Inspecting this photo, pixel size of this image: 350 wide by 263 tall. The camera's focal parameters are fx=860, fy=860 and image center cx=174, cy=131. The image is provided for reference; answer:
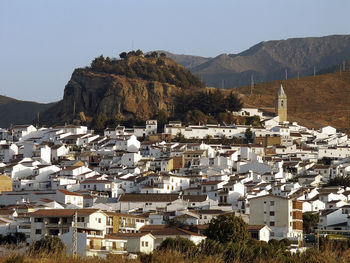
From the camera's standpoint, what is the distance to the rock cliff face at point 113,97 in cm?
8669

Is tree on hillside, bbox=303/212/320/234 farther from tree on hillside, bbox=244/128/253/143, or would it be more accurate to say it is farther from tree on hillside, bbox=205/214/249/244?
tree on hillside, bbox=244/128/253/143

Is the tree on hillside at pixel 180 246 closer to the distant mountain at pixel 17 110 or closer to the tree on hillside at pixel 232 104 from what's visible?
the tree on hillside at pixel 232 104

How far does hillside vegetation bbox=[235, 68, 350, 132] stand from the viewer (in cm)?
9906

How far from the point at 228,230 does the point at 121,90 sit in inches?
2032

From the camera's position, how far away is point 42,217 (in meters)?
37.0

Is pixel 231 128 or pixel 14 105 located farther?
pixel 14 105

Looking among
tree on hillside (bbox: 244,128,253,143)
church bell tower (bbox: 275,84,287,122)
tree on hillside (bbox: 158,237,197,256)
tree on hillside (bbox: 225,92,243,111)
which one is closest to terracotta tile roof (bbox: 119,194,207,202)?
tree on hillside (bbox: 158,237,197,256)

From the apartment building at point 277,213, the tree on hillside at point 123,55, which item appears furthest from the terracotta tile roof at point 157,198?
the tree on hillside at point 123,55

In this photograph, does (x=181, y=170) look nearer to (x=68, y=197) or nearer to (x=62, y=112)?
(x=68, y=197)

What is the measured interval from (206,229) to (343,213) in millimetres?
11629

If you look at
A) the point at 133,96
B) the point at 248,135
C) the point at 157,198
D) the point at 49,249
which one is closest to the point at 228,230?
the point at 49,249

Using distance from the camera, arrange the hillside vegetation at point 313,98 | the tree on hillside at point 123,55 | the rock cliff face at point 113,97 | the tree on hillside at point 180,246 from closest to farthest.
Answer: the tree on hillside at point 180,246
the rock cliff face at point 113,97
the tree on hillside at point 123,55
the hillside vegetation at point 313,98

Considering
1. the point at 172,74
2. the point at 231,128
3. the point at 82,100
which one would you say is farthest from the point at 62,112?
the point at 231,128

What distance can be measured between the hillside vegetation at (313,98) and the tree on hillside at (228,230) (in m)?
56.9
